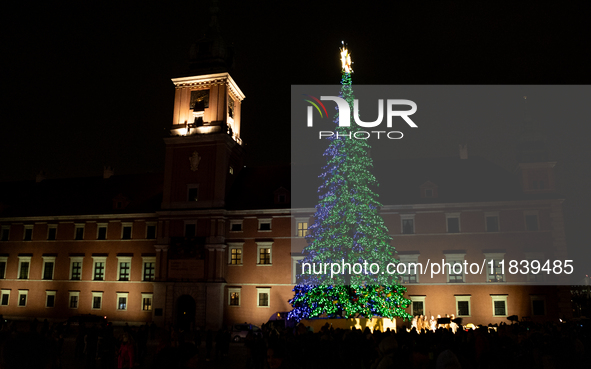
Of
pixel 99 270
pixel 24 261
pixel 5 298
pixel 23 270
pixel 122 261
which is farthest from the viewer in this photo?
pixel 24 261

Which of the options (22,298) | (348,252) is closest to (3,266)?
(22,298)

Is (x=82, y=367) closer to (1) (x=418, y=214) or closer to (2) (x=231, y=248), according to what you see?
(2) (x=231, y=248)

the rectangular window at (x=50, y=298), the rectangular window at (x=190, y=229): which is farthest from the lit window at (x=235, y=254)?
the rectangular window at (x=50, y=298)

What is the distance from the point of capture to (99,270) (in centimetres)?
4419

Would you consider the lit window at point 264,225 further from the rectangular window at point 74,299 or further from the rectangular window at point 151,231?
the rectangular window at point 74,299

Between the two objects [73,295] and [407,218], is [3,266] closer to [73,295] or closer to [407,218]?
[73,295]

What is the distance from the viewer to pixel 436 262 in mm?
38094

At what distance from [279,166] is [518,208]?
70.9ft

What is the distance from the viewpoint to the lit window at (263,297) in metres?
39.8

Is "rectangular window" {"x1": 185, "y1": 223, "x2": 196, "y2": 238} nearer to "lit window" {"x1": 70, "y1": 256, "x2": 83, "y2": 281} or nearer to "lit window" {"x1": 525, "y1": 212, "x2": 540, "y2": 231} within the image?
"lit window" {"x1": 70, "y1": 256, "x2": 83, "y2": 281}

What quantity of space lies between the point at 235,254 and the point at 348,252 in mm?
16951

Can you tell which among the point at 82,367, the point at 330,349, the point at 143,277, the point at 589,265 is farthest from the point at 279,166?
the point at 589,265

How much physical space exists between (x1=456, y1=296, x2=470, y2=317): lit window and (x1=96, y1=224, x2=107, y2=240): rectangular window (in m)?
31.3

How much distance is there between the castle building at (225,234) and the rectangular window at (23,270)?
0.10 m
